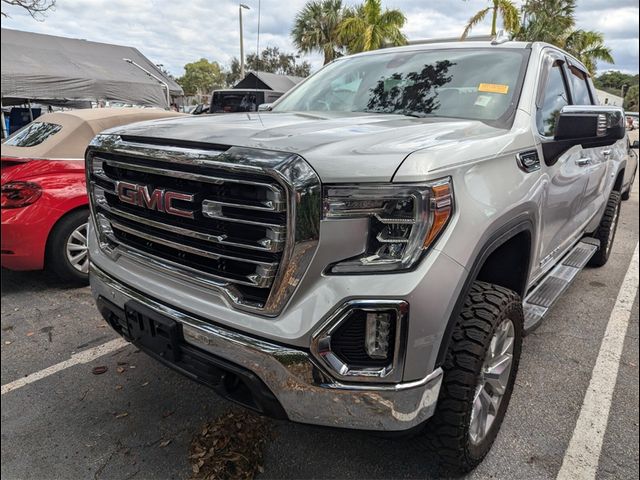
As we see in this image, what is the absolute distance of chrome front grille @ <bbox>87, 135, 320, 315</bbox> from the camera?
61.8 inches

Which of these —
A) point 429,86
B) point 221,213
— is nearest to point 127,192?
point 221,213

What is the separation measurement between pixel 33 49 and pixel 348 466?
12.1 ft

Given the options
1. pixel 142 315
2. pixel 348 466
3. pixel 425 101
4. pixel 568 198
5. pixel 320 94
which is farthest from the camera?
pixel 320 94

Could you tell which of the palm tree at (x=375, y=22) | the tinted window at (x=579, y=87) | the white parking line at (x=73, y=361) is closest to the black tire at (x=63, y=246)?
the white parking line at (x=73, y=361)

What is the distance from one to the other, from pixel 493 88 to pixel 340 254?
5.55 feet

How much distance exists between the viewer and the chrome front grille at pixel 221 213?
1.57 m

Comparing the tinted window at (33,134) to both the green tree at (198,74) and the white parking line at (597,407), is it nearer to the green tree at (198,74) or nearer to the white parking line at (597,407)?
the green tree at (198,74)

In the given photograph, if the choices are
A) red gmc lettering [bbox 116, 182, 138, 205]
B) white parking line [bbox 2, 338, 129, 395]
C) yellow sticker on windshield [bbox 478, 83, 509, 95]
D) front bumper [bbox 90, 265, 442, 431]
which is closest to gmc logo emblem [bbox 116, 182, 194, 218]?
red gmc lettering [bbox 116, 182, 138, 205]

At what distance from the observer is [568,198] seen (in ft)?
9.85

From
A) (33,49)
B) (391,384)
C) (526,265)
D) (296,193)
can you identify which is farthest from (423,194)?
(33,49)

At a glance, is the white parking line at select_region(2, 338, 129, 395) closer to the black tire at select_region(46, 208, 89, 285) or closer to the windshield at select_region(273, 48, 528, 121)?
the black tire at select_region(46, 208, 89, 285)

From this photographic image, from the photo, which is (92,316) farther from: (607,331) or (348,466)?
(607,331)

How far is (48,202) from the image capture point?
395cm

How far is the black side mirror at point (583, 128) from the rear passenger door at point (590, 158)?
63cm
